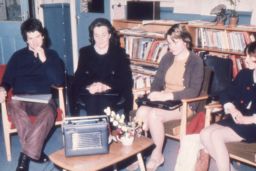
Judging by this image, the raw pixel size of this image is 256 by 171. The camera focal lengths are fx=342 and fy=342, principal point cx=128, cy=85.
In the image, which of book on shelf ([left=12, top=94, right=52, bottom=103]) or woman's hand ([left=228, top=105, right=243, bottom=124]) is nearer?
woman's hand ([left=228, top=105, right=243, bottom=124])

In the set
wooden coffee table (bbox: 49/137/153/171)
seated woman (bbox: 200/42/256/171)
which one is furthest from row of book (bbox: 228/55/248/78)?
wooden coffee table (bbox: 49/137/153/171)

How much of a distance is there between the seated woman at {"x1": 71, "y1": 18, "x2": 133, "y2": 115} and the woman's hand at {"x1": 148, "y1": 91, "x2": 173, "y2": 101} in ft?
1.11

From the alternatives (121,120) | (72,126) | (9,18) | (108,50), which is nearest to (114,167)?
(121,120)

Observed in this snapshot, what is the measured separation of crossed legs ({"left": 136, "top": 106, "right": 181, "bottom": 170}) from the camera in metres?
2.86

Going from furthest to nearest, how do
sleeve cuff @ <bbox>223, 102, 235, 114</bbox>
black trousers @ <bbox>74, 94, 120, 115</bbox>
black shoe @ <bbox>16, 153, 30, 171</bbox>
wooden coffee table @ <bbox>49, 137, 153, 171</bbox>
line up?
black trousers @ <bbox>74, 94, 120, 115</bbox> → black shoe @ <bbox>16, 153, 30, 171</bbox> → sleeve cuff @ <bbox>223, 102, 235, 114</bbox> → wooden coffee table @ <bbox>49, 137, 153, 171</bbox>

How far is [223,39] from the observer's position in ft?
12.0

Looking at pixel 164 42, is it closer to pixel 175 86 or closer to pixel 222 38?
pixel 222 38

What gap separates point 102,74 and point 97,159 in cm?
129

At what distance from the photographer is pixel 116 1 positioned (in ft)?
15.2

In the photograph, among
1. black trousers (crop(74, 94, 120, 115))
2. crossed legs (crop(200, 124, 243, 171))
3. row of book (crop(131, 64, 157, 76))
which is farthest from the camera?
row of book (crop(131, 64, 157, 76))

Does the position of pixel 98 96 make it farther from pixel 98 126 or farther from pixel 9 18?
pixel 9 18

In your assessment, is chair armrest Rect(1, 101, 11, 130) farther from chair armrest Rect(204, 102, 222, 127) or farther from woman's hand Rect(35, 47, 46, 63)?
chair armrest Rect(204, 102, 222, 127)

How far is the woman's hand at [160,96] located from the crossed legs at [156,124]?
97 millimetres

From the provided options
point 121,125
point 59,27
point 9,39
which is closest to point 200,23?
point 121,125
